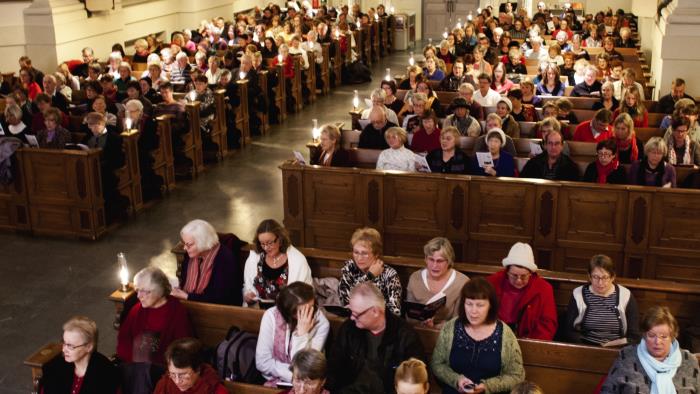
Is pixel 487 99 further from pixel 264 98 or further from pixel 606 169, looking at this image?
pixel 264 98

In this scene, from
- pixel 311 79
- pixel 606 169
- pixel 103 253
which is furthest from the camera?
pixel 311 79

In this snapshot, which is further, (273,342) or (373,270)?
(373,270)

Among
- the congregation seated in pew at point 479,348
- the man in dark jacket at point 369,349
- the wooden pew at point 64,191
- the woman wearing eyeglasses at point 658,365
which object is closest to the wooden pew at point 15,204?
the wooden pew at point 64,191

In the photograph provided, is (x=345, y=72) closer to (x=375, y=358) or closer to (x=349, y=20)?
(x=349, y=20)

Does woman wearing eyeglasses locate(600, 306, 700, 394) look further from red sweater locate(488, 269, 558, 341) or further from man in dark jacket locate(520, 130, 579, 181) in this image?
man in dark jacket locate(520, 130, 579, 181)

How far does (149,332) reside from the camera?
486 centimetres

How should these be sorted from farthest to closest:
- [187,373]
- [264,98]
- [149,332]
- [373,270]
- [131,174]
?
[264,98]
[131,174]
[373,270]
[149,332]
[187,373]

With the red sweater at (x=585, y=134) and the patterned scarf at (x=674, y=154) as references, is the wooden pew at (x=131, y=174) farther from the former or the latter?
the patterned scarf at (x=674, y=154)

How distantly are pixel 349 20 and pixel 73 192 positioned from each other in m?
13.6

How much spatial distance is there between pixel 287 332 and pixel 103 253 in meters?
3.83

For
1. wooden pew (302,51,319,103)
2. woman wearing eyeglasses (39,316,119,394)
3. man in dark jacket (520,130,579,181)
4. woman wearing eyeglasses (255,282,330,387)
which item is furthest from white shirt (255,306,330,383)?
wooden pew (302,51,319,103)

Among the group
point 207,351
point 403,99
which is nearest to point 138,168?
point 403,99

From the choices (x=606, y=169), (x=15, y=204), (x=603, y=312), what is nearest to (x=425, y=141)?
(x=606, y=169)

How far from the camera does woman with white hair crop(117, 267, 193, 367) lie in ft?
15.8
